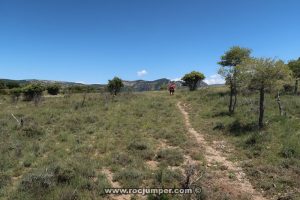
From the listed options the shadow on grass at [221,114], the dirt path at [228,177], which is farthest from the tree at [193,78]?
the dirt path at [228,177]

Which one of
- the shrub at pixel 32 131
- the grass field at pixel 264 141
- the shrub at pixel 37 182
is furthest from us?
the shrub at pixel 32 131

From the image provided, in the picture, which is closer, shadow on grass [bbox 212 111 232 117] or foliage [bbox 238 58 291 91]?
foliage [bbox 238 58 291 91]

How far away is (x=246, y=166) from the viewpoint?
12359 mm

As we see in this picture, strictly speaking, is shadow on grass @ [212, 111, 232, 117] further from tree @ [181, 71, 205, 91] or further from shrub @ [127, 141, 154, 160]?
tree @ [181, 71, 205, 91]

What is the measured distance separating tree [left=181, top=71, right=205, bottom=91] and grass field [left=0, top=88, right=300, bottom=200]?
2892 centimetres

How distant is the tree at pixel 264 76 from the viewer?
62.0 feet

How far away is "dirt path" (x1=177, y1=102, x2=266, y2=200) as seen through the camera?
9.83 metres

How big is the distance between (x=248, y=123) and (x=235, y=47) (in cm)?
1680

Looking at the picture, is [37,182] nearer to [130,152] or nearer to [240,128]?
[130,152]

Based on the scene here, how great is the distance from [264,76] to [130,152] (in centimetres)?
1078

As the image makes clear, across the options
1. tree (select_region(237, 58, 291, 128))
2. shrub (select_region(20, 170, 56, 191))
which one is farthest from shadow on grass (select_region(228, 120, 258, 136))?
shrub (select_region(20, 170, 56, 191))

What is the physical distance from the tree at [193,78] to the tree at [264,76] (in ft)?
109

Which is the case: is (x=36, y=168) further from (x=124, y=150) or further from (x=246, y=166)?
(x=246, y=166)

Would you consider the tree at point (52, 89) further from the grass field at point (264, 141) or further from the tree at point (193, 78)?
the grass field at point (264, 141)
